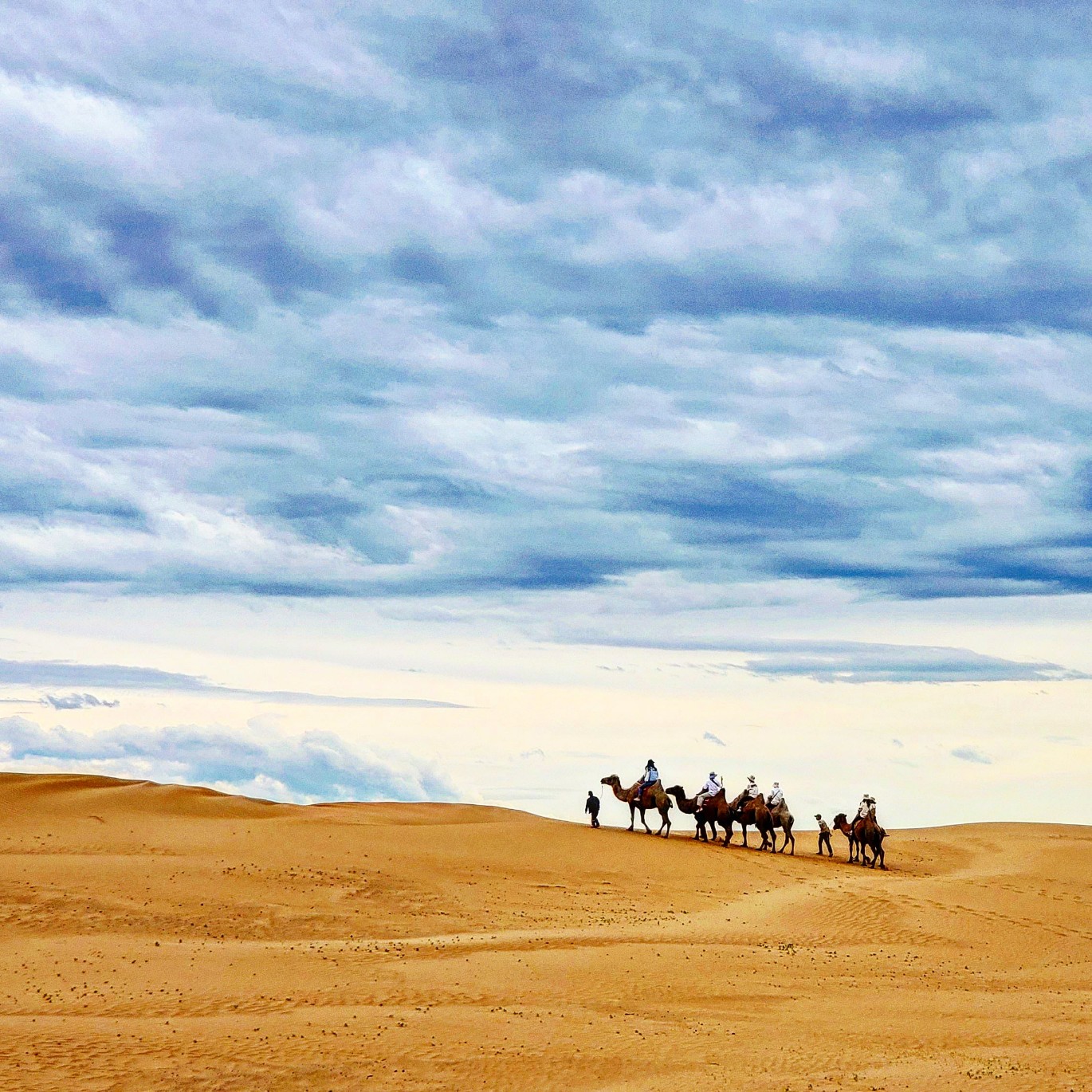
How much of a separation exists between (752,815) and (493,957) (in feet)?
61.6

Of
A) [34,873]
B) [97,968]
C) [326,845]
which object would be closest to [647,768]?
[326,845]

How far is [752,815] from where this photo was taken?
39.3m

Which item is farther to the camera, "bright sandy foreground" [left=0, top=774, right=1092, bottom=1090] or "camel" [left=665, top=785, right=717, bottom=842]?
"camel" [left=665, top=785, right=717, bottom=842]

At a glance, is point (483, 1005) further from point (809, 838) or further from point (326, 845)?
point (809, 838)

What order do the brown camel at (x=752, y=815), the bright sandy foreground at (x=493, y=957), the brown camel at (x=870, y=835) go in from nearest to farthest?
the bright sandy foreground at (x=493, y=957) → the brown camel at (x=870, y=835) → the brown camel at (x=752, y=815)

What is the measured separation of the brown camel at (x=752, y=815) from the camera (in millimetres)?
38938

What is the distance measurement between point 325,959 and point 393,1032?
478cm

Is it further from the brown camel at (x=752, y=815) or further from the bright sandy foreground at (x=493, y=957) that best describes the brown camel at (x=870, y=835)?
the brown camel at (x=752, y=815)

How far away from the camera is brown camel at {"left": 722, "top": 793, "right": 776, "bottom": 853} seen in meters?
38.9

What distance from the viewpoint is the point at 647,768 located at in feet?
127

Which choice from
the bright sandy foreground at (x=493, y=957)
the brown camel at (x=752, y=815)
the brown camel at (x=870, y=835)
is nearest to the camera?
the bright sandy foreground at (x=493, y=957)

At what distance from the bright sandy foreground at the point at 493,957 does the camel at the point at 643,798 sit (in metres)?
2.64

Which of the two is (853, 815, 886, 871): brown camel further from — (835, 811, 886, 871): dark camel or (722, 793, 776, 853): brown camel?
(722, 793, 776, 853): brown camel

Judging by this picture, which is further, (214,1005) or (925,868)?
(925,868)
